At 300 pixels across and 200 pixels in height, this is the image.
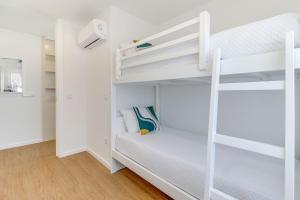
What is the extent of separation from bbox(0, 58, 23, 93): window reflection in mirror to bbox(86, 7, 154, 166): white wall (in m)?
1.53

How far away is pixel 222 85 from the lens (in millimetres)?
1028

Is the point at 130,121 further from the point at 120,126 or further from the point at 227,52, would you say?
the point at 227,52

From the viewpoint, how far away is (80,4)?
225 centimetres

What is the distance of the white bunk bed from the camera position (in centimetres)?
82

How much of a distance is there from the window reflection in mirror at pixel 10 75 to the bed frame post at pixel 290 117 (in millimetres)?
4171

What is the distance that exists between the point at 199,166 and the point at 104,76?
6.20 feet

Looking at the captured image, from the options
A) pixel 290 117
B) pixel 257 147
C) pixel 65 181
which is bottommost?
pixel 65 181

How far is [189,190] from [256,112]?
117 cm

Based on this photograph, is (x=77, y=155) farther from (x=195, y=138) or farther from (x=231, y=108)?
(x=231, y=108)

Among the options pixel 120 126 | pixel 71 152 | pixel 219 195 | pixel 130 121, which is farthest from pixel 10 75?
pixel 219 195

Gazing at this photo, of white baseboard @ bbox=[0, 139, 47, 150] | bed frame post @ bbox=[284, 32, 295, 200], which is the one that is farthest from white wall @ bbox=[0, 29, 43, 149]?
bed frame post @ bbox=[284, 32, 295, 200]

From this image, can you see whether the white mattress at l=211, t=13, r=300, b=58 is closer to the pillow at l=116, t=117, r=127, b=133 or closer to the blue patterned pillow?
the blue patterned pillow

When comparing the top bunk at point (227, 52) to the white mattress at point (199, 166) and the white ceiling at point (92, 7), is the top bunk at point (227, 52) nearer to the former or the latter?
the white mattress at point (199, 166)

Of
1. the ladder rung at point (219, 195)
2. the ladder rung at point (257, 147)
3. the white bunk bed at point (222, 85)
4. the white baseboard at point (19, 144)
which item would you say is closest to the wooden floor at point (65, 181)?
the white bunk bed at point (222, 85)
